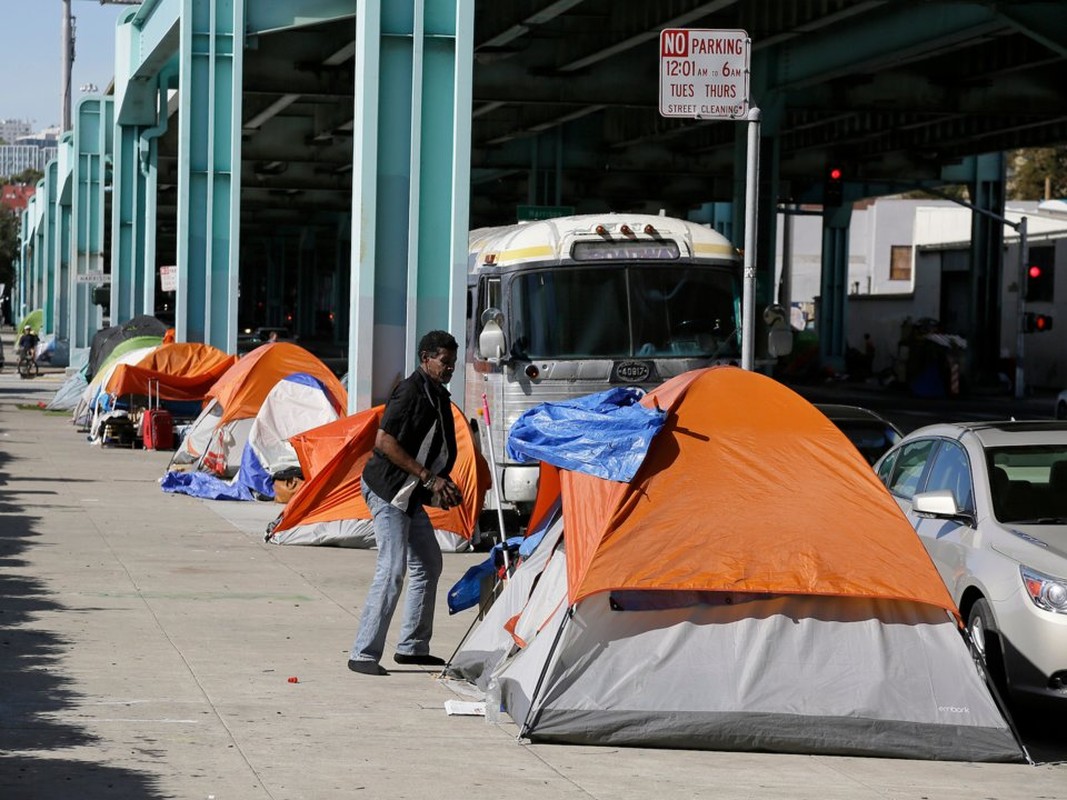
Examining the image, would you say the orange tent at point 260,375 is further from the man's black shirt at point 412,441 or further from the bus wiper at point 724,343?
the man's black shirt at point 412,441

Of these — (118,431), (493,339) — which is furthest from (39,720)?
(118,431)

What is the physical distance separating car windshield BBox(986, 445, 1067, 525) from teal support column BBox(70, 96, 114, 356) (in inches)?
1679

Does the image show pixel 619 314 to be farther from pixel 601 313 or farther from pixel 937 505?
pixel 937 505

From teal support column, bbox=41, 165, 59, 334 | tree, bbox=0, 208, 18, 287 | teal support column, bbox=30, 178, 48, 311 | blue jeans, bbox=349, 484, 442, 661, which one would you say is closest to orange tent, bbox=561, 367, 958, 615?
blue jeans, bbox=349, 484, 442, 661

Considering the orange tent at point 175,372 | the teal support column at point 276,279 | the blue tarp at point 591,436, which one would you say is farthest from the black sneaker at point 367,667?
the teal support column at point 276,279

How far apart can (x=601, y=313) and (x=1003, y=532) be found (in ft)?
28.6

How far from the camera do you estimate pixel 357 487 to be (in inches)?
656

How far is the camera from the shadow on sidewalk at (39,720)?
23.7ft

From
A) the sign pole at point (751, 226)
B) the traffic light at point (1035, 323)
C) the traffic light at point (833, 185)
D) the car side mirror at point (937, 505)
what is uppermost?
the traffic light at point (833, 185)

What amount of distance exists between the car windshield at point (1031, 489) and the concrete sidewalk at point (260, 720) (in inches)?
72.2

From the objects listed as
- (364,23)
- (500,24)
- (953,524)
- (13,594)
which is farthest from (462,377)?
(500,24)

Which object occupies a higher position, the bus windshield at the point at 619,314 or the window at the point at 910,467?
the bus windshield at the point at 619,314

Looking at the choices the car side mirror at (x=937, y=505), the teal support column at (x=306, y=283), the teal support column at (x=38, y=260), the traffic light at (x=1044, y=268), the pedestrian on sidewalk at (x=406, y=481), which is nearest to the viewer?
the car side mirror at (x=937, y=505)

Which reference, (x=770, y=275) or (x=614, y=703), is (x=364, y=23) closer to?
(x=614, y=703)
